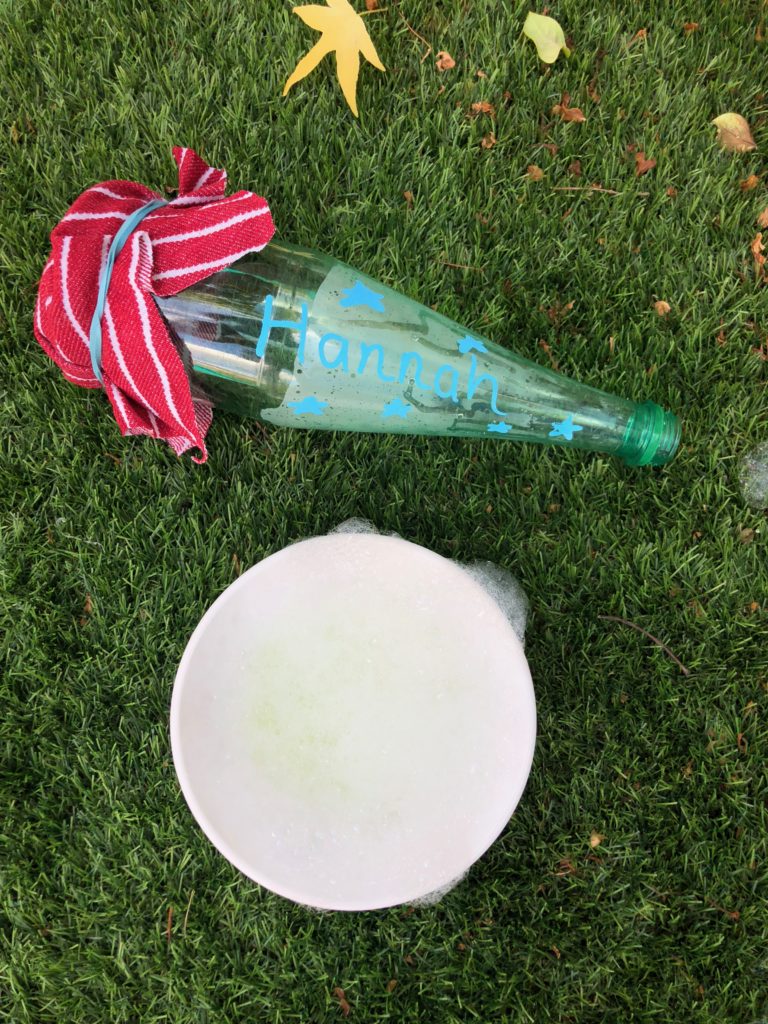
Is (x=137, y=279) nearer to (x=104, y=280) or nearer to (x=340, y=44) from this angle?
(x=104, y=280)

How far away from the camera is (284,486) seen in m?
1.23

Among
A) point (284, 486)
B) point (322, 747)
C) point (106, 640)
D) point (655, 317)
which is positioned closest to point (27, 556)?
point (106, 640)

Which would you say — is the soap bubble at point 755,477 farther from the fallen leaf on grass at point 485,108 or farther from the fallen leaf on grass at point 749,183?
the fallen leaf on grass at point 485,108

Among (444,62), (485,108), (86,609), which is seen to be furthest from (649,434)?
(86,609)

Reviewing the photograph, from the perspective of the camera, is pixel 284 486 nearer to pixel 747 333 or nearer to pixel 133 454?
pixel 133 454

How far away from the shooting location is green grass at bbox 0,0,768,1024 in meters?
1.13

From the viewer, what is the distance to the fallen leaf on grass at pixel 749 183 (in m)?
1.33

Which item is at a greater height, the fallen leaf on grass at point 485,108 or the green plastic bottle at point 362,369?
the fallen leaf on grass at point 485,108

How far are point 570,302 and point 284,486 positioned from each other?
1.87ft

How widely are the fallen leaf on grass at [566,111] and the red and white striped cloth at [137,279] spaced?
673 millimetres

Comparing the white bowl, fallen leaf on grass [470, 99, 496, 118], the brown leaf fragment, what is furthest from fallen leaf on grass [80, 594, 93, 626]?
fallen leaf on grass [470, 99, 496, 118]

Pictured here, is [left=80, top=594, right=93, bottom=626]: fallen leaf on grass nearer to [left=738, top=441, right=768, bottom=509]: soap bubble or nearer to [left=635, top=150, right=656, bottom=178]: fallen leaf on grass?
[left=738, top=441, right=768, bottom=509]: soap bubble

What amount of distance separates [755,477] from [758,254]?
0.39m

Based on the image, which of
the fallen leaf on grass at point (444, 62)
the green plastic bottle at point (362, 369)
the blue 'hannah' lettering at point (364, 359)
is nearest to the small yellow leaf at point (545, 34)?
the fallen leaf on grass at point (444, 62)
